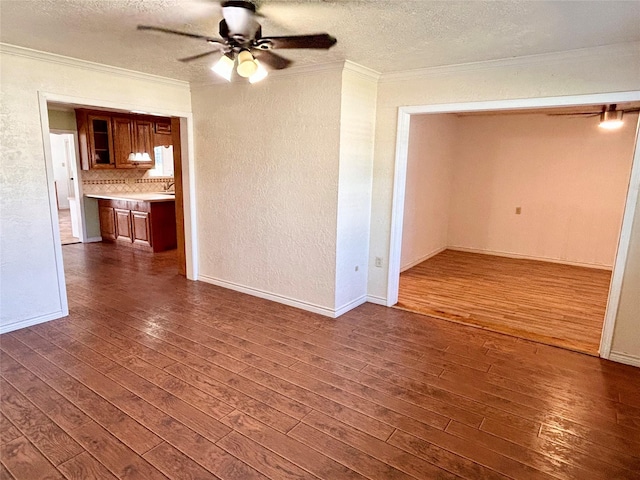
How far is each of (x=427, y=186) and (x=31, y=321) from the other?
5.34 metres

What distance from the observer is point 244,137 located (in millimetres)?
4289

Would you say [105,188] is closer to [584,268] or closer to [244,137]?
[244,137]

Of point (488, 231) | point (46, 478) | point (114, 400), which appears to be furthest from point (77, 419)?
point (488, 231)

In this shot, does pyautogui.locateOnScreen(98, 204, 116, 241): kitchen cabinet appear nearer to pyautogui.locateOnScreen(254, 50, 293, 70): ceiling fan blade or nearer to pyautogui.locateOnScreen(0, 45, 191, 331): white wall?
pyautogui.locateOnScreen(0, 45, 191, 331): white wall

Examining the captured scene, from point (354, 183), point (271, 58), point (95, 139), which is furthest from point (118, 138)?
point (271, 58)

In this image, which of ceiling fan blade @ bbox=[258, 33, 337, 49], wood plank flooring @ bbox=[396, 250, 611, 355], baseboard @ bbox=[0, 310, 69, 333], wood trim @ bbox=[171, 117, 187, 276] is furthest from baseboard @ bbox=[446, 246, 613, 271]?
baseboard @ bbox=[0, 310, 69, 333]

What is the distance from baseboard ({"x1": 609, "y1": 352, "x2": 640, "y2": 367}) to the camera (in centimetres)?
309

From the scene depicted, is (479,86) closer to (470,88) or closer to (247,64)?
(470,88)

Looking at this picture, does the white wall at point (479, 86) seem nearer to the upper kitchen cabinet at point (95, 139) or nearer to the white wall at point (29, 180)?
the white wall at point (29, 180)

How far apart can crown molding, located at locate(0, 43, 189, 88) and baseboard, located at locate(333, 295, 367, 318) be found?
3136 mm

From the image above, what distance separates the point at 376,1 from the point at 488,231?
18.6 ft

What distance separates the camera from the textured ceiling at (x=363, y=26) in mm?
2270

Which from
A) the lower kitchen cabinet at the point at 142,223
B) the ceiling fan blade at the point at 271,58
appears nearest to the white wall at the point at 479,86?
the ceiling fan blade at the point at 271,58

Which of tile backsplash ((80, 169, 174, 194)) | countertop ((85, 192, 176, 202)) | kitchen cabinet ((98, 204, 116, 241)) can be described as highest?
tile backsplash ((80, 169, 174, 194))
